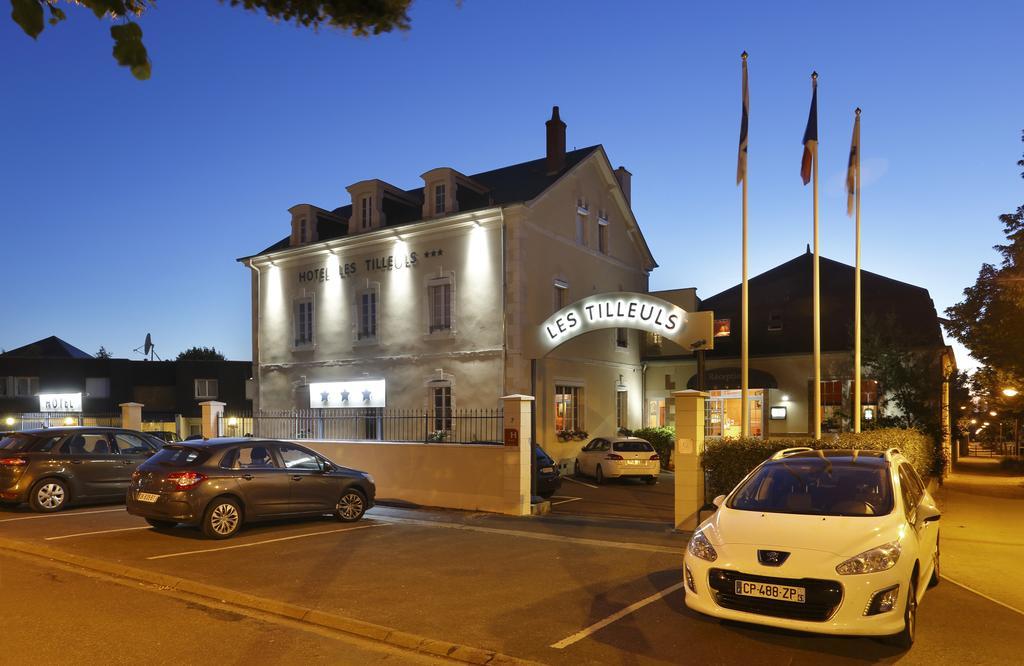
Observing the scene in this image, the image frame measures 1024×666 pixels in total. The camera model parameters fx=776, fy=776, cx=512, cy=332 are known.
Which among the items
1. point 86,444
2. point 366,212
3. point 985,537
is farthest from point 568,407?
point 86,444

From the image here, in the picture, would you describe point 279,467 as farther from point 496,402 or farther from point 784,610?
point 496,402

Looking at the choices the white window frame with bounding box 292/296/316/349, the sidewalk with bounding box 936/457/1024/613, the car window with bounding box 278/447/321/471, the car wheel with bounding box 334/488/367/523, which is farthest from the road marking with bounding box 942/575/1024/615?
the white window frame with bounding box 292/296/316/349

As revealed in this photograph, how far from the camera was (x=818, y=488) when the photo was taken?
7215mm

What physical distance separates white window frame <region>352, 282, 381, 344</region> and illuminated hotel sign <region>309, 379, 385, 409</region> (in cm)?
145

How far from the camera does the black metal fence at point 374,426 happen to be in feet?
67.6

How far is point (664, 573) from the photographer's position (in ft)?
29.5

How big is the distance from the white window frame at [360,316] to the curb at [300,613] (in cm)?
1685

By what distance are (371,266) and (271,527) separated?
15.7 metres

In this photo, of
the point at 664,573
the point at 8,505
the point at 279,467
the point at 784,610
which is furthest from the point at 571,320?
the point at 8,505

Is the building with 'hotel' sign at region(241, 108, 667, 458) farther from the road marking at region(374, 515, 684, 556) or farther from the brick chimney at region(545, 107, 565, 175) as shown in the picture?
the road marking at region(374, 515, 684, 556)

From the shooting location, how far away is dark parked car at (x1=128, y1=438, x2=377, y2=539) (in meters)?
→ 11.0

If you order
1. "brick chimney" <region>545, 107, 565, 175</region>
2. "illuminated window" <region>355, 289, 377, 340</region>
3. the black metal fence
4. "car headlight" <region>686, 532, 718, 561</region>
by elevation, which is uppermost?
"brick chimney" <region>545, 107, 565, 175</region>

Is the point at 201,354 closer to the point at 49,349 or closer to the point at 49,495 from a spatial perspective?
the point at 49,349

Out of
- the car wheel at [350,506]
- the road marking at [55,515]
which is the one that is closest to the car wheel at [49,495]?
the road marking at [55,515]
